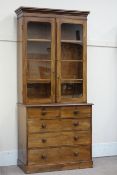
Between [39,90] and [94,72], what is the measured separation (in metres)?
1.06

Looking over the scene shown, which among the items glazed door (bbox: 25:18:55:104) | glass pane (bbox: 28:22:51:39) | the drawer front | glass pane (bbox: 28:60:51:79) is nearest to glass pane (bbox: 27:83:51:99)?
glazed door (bbox: 25:18:55:104)

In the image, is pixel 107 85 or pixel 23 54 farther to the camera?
pixel 107 85

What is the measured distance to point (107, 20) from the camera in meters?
5.26

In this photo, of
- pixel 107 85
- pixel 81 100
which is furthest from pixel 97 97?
pixel 81 100

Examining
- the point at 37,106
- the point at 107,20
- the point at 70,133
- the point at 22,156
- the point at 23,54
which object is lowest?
the point at 22,156

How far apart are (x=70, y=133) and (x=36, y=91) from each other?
2.41 feet

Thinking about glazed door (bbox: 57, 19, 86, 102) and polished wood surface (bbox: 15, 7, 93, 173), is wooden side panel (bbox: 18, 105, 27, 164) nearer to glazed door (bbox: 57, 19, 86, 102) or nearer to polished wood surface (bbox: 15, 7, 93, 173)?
polished wood surface (bbox: 15, 7, 93, 173)

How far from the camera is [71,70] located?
4.78 metres

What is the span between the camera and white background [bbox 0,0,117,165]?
4.73m

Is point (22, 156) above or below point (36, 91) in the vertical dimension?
below

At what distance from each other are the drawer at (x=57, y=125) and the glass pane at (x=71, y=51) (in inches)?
34.9

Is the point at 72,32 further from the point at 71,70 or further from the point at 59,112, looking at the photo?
the point at 59,112

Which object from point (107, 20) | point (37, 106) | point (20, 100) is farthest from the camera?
point (107, 20)

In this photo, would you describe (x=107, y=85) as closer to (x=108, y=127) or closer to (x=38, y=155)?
(x=108, y=127)
